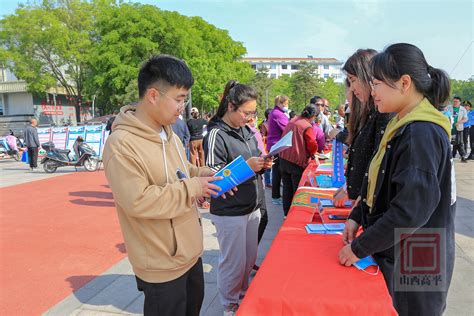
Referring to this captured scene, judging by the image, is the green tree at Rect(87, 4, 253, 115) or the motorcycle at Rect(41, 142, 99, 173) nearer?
the motorcycle at Rect(41, 142, 99, 173)

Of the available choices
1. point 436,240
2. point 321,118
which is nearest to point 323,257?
point 436,240

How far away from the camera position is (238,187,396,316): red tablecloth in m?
1.22

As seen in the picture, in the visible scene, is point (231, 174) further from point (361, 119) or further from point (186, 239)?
point (361, 119)

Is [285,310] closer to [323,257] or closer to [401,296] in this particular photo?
[323,257]

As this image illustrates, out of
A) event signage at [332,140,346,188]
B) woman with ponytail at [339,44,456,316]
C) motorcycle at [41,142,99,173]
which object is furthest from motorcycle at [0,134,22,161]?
woman with ponytail at [339,44,456,316]

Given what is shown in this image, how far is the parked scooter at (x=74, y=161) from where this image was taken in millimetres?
10633

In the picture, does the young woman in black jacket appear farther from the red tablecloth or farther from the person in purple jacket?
the person in purple jacket

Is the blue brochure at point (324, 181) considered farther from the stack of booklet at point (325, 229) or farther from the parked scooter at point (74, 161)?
the parked scooter at point (74, 161)

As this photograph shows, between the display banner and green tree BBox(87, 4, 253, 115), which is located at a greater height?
green tree BBox(87, 4, 253, 115)

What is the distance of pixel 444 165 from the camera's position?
4.30 ft

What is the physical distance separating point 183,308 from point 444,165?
1.29 meters

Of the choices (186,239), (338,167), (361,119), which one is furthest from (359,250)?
(338,167)

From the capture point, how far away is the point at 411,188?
1237 millimetres

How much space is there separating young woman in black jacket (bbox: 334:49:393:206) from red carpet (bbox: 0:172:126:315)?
263 centimetres
